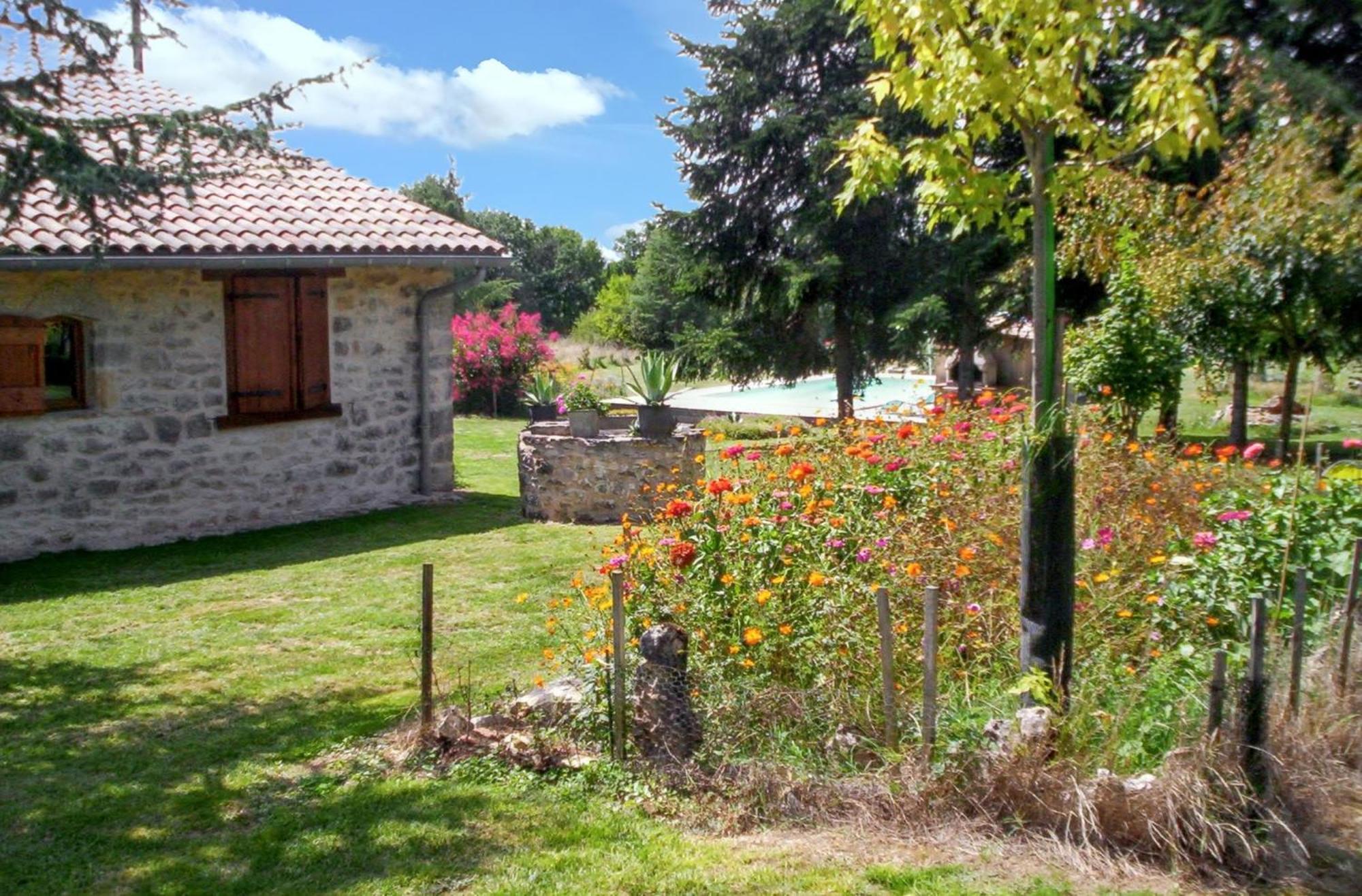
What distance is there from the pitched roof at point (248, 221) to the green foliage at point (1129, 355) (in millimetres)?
6669

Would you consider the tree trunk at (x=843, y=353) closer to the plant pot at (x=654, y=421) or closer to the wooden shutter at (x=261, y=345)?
the plant pot at (x=654, y=421)

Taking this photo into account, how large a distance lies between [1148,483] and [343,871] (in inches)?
171

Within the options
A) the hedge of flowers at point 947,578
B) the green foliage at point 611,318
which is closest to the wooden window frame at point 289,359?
the hedge of flowers at point 947,578

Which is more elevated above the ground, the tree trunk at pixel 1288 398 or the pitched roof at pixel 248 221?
the pitched roof at pixel 248 221

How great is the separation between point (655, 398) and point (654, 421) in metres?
0.24

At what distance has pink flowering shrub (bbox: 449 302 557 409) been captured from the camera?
24203 millimetres

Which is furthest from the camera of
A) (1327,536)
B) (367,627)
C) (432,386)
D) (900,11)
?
(432,386)

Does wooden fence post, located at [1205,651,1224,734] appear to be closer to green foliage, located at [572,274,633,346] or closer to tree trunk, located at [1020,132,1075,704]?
tree trunk, located at [1020,132,1075,704]

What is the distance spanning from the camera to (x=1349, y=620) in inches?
194

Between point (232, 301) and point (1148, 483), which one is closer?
point (1148, 483)

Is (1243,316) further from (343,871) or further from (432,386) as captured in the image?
(343,871)

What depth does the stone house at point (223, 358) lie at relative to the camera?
9.95 metres

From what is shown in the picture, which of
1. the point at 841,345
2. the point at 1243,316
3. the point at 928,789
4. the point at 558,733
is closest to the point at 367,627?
the point at 558,733

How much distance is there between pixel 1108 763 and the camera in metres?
4.07
